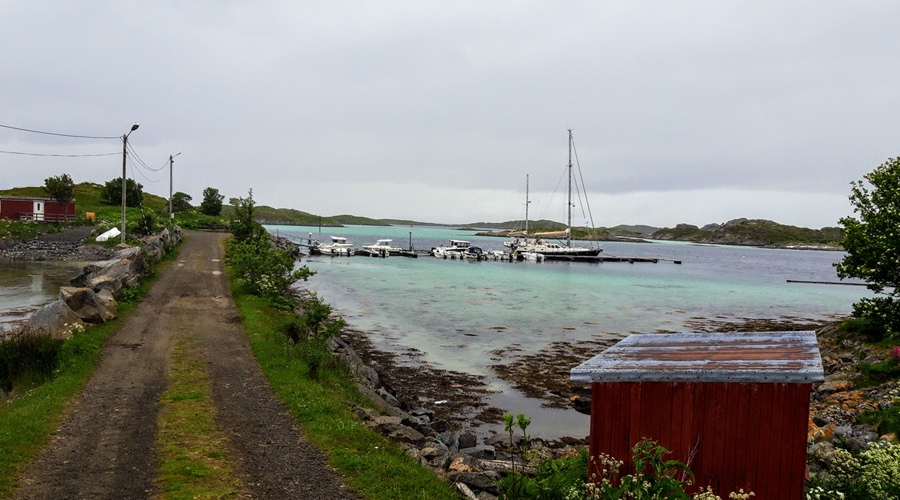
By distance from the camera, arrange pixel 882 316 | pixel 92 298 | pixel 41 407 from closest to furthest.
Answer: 1. pixel 41 407
2. pixel 92 298
3. pixel 882 316

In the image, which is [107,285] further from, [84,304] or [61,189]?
[61,189]

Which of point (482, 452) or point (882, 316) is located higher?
point (882, 316)

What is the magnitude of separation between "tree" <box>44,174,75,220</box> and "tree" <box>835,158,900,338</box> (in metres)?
69.9

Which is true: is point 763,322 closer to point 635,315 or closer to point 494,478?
point 635,315

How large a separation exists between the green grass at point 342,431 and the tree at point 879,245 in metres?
16.5

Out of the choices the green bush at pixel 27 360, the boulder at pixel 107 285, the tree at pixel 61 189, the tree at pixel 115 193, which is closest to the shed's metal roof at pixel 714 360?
the green bush at pixel 27 360

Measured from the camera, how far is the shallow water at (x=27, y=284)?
2367cm

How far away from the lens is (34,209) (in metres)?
63.0

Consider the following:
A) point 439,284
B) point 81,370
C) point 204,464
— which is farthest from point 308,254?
point 204,464

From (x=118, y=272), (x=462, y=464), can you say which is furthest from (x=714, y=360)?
(x=118, y=272)

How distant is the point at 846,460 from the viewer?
842 cm

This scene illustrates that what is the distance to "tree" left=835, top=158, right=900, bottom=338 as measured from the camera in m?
17.3

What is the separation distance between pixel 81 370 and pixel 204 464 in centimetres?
649

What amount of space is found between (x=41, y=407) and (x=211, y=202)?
292ft
